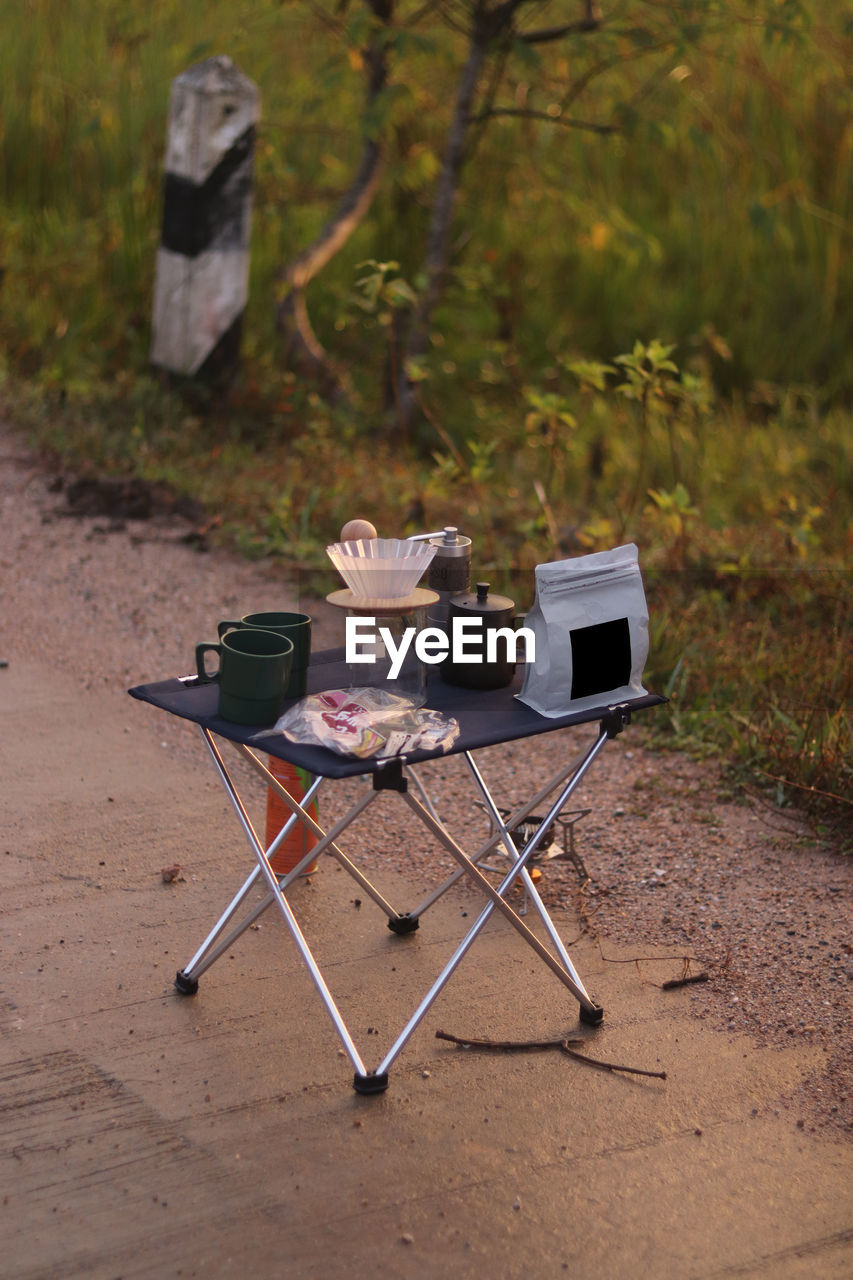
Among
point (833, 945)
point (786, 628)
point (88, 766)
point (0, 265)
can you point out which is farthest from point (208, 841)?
point (0, 265)

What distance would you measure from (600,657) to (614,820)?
4.37ft

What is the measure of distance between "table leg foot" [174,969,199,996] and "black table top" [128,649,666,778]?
64cm

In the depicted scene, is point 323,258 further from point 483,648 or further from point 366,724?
point 366,724

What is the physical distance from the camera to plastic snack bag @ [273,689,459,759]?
2.91 m

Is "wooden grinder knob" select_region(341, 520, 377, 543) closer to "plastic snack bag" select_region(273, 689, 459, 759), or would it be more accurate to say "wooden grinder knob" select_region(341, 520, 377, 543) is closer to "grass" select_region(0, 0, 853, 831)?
"plastic snack bag" select_region(273, 689, 459, 759)

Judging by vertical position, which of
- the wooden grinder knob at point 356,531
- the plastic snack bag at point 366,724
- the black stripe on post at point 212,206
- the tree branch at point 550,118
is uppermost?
the tree branch at point 550,118

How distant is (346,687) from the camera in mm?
3299

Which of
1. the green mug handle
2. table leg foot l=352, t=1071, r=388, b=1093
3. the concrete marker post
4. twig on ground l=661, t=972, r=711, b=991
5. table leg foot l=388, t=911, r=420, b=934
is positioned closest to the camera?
table leg foot l=352, t=1071, r=388, b=1093

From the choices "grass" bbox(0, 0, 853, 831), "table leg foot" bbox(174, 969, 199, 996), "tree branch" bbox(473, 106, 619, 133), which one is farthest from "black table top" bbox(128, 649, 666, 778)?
"tree branch" bbox(473, 106, 619, 133)

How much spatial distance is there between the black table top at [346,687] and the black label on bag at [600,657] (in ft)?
0.17

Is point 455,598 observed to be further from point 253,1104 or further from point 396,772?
point 253,1104

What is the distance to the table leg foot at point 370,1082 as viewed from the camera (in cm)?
299

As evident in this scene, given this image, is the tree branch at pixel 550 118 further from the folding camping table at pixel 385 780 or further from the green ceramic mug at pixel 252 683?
the green ceramic mug at pixel 252 683

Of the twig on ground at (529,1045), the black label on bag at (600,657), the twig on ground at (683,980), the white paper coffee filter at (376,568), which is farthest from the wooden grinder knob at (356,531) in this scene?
the twig on ground at (683,980)
